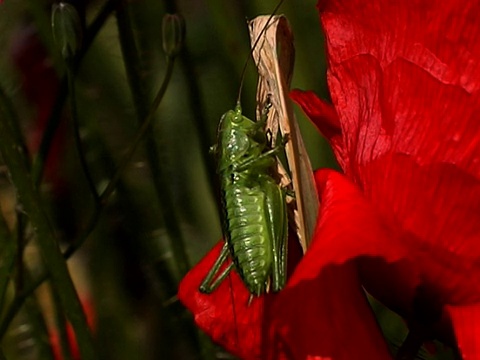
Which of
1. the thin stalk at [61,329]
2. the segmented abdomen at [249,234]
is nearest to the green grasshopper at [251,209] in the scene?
the segmented abdomen at [249,234]

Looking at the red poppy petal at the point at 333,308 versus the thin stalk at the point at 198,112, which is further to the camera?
the thin stalk at the point at 198,112

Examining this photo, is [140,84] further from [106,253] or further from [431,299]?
[431,299]

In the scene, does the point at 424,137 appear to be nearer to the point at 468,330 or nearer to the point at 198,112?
the point at 468,330

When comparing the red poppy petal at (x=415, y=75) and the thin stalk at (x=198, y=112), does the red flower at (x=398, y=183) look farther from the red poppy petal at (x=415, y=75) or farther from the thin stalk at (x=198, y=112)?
the thin stalk at (x=198, y=112)

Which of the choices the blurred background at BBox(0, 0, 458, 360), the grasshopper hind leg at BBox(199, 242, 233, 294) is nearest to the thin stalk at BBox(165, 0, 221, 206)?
the blurred background at BBox(0, 0, 458, 360)

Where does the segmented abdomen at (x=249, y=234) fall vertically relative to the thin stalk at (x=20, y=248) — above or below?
above

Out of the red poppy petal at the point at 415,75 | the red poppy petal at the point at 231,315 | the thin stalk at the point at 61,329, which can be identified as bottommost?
the thin stalk at the point at 61,329

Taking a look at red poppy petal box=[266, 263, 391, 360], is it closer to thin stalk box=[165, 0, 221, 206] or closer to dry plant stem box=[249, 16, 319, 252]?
dry plant stem box=[249, 16, 319, 252]
